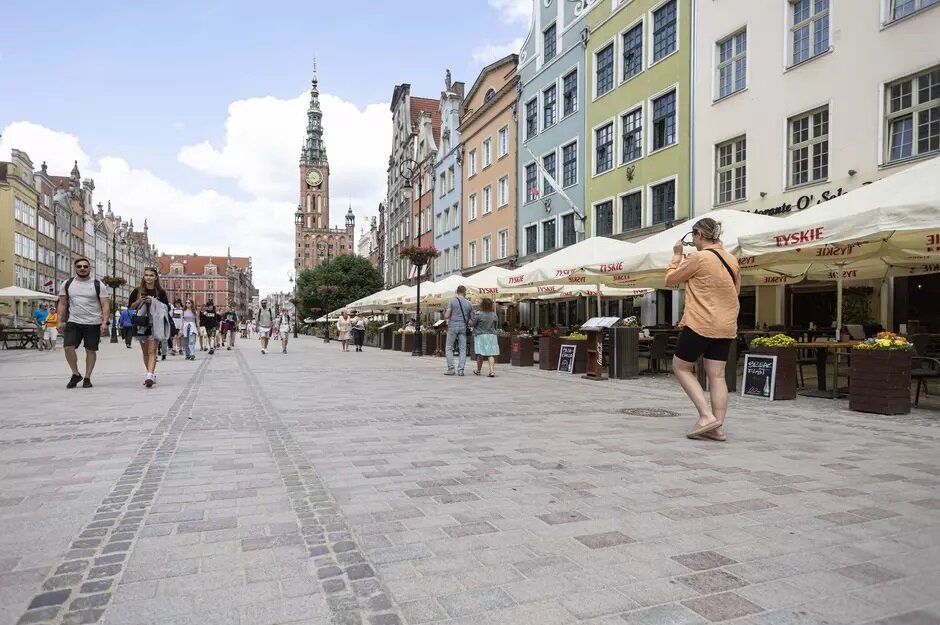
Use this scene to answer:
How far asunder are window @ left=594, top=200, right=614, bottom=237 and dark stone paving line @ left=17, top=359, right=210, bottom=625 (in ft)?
72.4

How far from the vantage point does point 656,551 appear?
3074 mm

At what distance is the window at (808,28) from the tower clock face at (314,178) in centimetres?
13257

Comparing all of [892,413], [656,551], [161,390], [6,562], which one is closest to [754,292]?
[892,413]

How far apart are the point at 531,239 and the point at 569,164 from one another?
4529mm

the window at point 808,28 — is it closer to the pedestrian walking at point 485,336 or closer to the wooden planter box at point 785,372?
the pedestrian walking at point 485,336

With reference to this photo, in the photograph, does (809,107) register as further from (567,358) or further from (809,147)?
(567,358)

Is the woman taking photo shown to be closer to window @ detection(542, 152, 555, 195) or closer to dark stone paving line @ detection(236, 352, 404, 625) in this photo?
dark stone paving line @ detection(236, 352, 404, 625)

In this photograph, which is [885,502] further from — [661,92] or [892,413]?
[661,92]

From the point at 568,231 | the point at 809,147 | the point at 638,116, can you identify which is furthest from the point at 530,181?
the point at 809,147

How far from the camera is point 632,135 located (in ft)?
79.5

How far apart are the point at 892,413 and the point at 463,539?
6.70m

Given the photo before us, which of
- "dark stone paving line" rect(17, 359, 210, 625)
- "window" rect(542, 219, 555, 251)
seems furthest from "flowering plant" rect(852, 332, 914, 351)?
"window" rect(542, 219, 555, 251)

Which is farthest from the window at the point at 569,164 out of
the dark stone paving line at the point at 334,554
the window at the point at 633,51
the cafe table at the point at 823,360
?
the dark stone paving line at the point at 334,554

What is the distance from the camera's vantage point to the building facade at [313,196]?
142250mm
